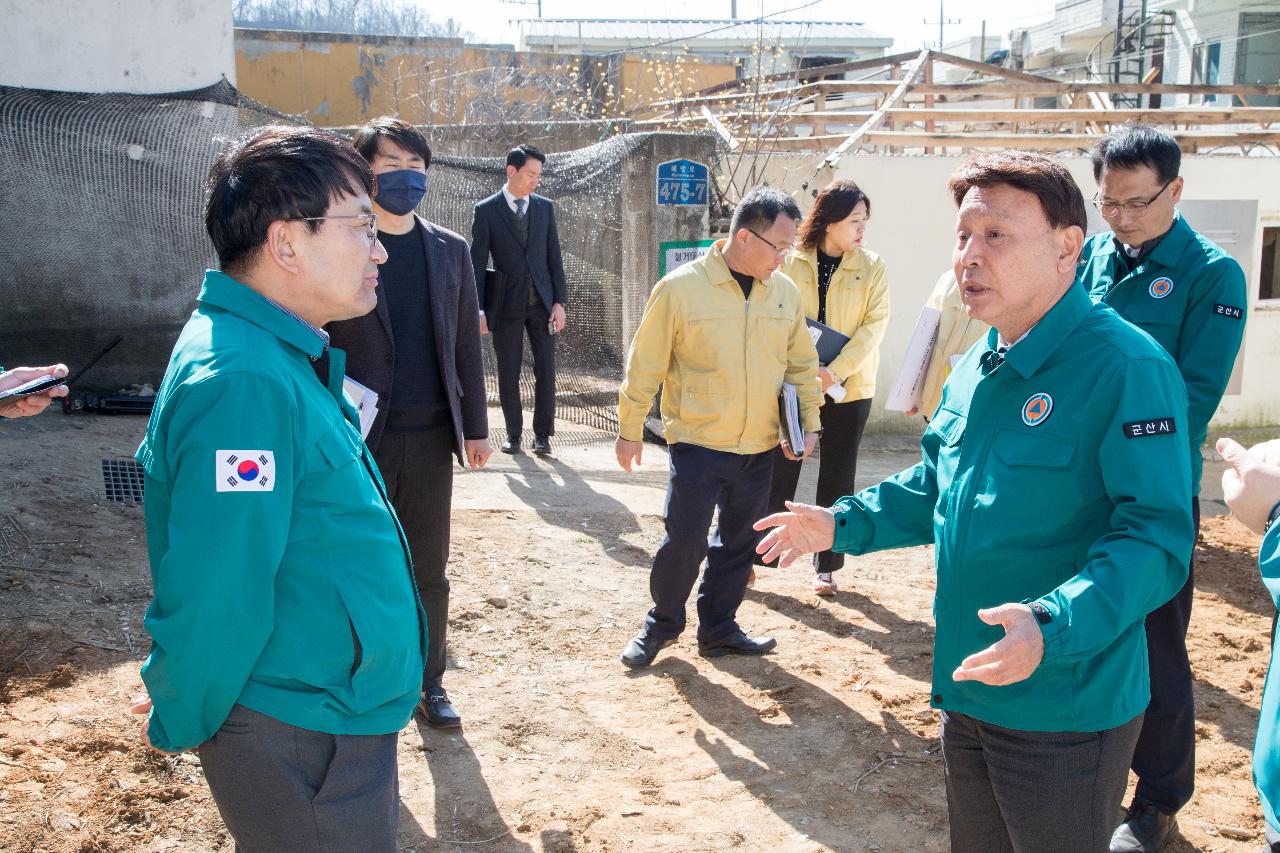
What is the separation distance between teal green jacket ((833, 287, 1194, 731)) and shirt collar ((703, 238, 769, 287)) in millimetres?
2266

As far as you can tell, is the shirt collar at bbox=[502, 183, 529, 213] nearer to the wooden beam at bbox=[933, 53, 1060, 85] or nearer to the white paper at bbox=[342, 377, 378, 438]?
the white paper at bbox=[342, 377, 378, 438]

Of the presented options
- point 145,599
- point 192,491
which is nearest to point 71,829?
point 145,599

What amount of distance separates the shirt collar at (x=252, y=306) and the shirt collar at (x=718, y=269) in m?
2.80

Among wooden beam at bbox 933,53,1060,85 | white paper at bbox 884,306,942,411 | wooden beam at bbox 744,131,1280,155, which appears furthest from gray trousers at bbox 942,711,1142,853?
wooden beam at bbox 933,53,1060,85

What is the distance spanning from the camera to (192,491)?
1829 millimetres

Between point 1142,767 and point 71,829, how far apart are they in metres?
3.30

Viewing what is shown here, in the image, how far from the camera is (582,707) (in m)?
4.50

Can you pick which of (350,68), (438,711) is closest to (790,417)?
(438,711)

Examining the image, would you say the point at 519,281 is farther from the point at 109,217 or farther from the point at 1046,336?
the point at 1046,336

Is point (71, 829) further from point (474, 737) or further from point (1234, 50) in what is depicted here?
point (1234, 50)

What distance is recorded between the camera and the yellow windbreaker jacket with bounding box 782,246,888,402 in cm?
560

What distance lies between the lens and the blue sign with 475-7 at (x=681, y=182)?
8.90 m

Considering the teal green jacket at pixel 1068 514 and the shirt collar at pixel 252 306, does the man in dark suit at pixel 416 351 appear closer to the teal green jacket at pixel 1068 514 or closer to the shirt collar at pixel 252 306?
the shirt collar at pixel 252 306

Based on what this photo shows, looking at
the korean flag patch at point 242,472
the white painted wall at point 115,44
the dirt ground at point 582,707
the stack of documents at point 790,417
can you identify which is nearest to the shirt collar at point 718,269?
the stack of documents at point 790,417
